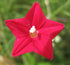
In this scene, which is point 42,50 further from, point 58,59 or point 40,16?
point 58,59

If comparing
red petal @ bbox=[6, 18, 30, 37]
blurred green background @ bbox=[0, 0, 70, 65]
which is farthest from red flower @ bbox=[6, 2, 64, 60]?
blurred green background @ bbox=[0, 0, 70, 65]

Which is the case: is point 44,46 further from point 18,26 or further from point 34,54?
point 34,54

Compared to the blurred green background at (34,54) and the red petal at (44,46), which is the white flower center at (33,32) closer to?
the red petal at (44,46)

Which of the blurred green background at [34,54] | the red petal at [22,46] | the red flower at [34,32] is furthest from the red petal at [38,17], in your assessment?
the blurred green background at [34,54]

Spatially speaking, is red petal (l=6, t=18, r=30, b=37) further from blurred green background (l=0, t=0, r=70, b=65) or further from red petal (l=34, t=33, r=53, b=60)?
blurred green background (l=0, t=0, r=70, b=65)

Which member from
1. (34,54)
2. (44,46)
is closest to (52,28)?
(44,46)
